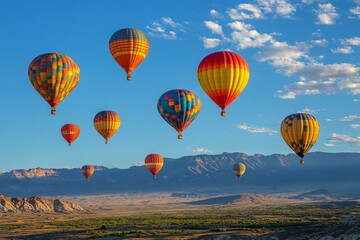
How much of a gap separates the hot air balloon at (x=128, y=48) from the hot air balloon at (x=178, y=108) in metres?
5.70

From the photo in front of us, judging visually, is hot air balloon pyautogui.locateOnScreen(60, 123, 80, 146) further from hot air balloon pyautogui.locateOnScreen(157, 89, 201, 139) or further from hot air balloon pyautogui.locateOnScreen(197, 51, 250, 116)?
hot air balloon pyautogui.locateOnScreen(197, 51, 250, 116)

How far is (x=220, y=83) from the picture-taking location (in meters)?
49.6

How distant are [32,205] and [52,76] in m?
98.7

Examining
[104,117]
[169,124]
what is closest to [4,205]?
[104,117]

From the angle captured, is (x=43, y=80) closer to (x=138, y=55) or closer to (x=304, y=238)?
(x=138, y=55)

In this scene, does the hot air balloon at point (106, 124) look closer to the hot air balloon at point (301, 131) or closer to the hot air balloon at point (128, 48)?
the hot air balloon at point (128, 48)

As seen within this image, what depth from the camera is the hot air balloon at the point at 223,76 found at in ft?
162

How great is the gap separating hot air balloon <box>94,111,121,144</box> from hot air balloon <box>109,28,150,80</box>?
2110 cm

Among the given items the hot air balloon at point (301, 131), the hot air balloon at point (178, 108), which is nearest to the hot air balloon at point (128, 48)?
the hot air balloon at point (178, 108)

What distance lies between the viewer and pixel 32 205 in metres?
143

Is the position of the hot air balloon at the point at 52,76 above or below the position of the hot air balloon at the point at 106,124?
above

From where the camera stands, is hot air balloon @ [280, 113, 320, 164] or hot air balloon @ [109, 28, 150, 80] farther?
hot air balloon @ [280, 113, 320, 164]

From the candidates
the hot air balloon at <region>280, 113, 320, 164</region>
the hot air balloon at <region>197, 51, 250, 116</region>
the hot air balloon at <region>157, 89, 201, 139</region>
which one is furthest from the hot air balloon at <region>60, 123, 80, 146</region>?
the hot air balloon at <region>197, 51, 250, 116</region>

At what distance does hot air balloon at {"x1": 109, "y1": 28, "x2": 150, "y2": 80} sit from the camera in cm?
5800
